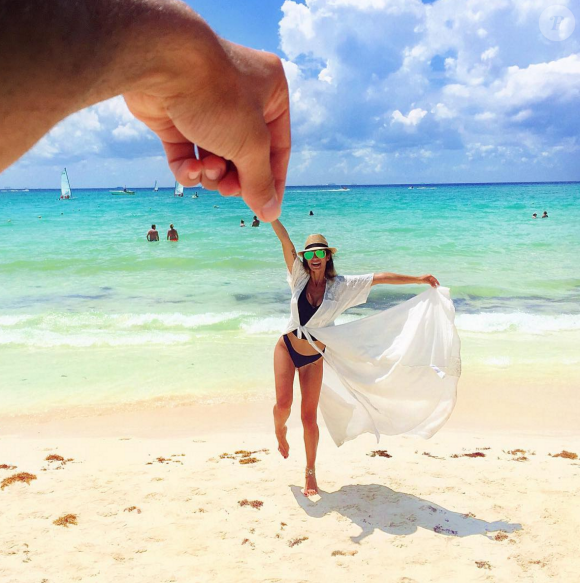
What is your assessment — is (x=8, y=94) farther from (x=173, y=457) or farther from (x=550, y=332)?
(x=550, y=332)

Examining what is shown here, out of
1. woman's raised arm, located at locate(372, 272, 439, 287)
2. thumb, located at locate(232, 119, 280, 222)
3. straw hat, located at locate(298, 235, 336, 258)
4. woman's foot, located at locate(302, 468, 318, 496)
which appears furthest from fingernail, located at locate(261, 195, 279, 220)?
woman's foot, located at locate(302, 468, 318, 496)

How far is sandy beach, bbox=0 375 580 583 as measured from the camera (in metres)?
4.02

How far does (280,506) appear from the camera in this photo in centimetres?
489

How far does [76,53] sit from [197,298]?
48.2 ft

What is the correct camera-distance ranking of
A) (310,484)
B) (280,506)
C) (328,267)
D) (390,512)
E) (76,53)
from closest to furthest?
(76,53) < (390,512) < (280,506) < (310,484) < (328,267)

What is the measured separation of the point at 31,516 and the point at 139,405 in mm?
2987

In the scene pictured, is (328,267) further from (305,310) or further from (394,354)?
(394,354)

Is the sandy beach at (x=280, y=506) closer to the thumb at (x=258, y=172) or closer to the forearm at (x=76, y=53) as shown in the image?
the thumb at (x=258, y=172)

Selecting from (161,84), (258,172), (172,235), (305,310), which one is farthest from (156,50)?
(172,235)

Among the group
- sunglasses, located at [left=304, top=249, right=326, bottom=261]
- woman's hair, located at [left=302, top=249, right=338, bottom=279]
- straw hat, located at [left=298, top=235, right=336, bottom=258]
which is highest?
straw hat, located at [left=298, top=235, right=336, bottom=258]

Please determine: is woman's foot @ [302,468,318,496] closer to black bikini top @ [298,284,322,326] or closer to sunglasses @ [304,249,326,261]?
black bikini top @ [298,284,322,326]

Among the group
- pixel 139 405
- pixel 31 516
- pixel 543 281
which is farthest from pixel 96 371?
pixel 543 281

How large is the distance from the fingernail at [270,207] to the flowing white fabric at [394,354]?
13.1 ft

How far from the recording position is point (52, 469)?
17.9ft
